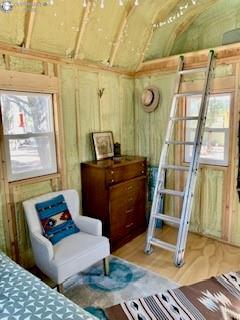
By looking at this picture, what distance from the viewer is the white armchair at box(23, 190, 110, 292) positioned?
83.2 inches

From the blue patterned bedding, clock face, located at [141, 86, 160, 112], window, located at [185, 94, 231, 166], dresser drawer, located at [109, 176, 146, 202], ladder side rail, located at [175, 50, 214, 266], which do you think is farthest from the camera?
clock face, located at [141, 86, 160, 112]

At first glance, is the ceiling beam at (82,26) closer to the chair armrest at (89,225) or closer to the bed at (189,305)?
the chair armrest at (89,225)

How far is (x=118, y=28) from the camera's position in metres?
3.00

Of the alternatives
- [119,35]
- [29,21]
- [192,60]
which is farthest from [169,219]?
[29,21]

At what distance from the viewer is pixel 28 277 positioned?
1.69 metres

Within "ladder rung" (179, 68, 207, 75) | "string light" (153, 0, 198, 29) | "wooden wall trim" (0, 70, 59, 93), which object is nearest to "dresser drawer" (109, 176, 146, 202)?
"wooden wall trim" (0, 70, 59, 93)

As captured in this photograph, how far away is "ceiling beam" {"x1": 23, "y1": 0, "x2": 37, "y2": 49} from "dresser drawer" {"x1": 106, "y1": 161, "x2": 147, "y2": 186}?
157cm

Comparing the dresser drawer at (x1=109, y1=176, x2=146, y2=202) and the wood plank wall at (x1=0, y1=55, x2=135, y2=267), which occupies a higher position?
the wood plank wall at (x1=0, y1=55, x2=135, y2=267)

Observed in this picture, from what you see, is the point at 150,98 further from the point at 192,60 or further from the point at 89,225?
the point at 89,225

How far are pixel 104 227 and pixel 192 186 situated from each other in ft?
3.80

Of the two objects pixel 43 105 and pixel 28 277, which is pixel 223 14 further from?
pixel 28 277

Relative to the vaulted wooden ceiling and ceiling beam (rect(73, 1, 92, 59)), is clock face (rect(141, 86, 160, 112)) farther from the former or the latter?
ceiling beam (rect(73, 1, 92, 59))

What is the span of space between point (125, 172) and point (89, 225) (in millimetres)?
844

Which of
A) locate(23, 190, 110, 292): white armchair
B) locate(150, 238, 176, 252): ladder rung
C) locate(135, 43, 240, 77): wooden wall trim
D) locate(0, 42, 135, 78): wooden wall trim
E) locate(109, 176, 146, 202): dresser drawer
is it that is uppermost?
locate(135, 43, 240, 77): wooden wall trim
